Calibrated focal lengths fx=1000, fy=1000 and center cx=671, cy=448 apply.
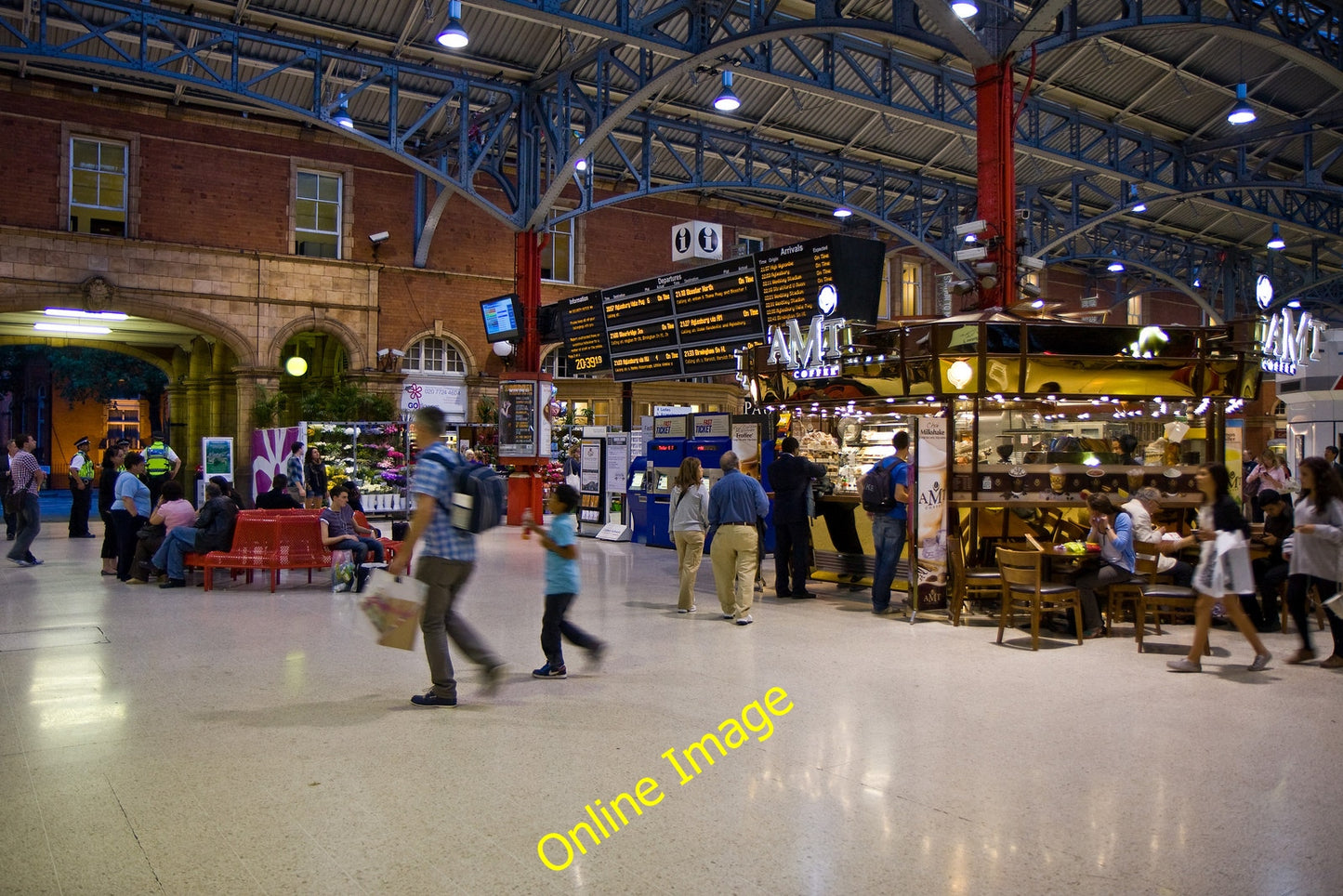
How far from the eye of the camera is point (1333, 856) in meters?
3.58

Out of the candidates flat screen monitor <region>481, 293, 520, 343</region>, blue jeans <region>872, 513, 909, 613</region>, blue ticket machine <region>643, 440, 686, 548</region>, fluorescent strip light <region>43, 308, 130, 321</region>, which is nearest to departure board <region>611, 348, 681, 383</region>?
blue ticket machine <region>643, 440, 686, 548</region>

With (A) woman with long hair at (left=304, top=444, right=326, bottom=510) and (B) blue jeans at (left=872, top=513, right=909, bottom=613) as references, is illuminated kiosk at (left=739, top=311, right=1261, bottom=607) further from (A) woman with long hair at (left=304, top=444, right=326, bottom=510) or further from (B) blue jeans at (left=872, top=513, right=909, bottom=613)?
(A) woman with long hair at (left=304, top=444, right=326, bottom=510)

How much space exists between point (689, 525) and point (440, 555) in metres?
3.65

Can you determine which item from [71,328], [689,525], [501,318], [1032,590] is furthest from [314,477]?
[1032,590]

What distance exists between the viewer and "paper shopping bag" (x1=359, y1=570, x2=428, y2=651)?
527cm

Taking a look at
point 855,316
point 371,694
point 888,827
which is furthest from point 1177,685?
point 855,316

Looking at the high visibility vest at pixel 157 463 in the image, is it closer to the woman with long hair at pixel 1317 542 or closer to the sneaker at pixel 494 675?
the sneaker at pixel 494 675

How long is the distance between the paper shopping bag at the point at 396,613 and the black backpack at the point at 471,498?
0.43m

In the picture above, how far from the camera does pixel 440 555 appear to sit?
5.34 m

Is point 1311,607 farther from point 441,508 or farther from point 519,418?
point 519,418

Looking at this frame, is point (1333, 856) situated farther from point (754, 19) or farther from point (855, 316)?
point (754, 19)

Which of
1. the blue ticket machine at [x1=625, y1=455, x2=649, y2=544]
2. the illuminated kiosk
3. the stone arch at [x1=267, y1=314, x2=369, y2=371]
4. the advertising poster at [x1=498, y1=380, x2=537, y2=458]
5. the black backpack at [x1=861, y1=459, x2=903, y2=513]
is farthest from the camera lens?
the stone arch at [x1=267, y1=314, x2=369, y2=371]

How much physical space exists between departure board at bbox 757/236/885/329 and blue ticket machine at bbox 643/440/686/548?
3016 millimetres

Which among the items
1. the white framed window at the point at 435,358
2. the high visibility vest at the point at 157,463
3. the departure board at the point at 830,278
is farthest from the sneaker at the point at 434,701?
the white framed window at the point at 435,358
